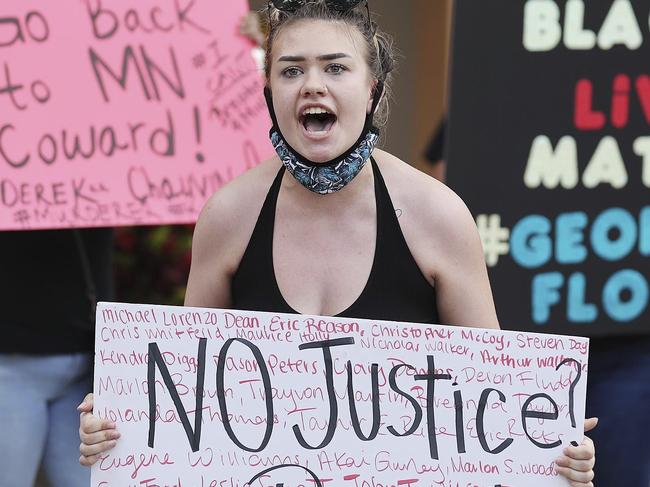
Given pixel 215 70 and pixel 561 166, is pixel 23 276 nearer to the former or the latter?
pixel 215 70

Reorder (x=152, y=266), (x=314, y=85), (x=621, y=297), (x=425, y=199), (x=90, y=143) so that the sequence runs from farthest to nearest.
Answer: (x=152, y=266) < (x=621, y=297) < (x=90, y=143) < (x=425, y=199) < (x=314, y=85)

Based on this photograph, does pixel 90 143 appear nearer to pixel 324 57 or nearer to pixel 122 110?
pixel 122 110

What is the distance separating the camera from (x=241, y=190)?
8.35 feet

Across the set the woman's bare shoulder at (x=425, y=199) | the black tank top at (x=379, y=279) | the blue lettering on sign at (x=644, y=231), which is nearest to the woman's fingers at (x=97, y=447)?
the black tank top at (x=379, y=279)

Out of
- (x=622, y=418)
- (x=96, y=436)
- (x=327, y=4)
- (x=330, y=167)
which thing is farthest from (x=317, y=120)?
(x=622, y=418)

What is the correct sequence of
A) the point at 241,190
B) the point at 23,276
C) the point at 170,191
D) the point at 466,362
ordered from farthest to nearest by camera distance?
the point at 170,191 < the point at 23,276 < the point at 241,190 < the point at 466,362

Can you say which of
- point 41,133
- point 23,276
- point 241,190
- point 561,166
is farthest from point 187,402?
point 561,166

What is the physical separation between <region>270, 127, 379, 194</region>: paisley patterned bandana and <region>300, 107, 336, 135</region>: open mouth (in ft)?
0.21

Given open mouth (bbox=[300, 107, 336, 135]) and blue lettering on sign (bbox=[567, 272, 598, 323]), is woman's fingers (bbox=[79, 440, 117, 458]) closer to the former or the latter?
open mouth (bbox=[300, 107, 336, 135])

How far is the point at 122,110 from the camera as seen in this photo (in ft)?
11.0

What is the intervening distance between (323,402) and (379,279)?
262mm

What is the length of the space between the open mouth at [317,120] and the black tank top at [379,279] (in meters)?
0.17

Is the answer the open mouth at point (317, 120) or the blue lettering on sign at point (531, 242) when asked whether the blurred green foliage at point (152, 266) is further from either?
the open mouth at point (317, 120)

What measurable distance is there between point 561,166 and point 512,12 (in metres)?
0.43
